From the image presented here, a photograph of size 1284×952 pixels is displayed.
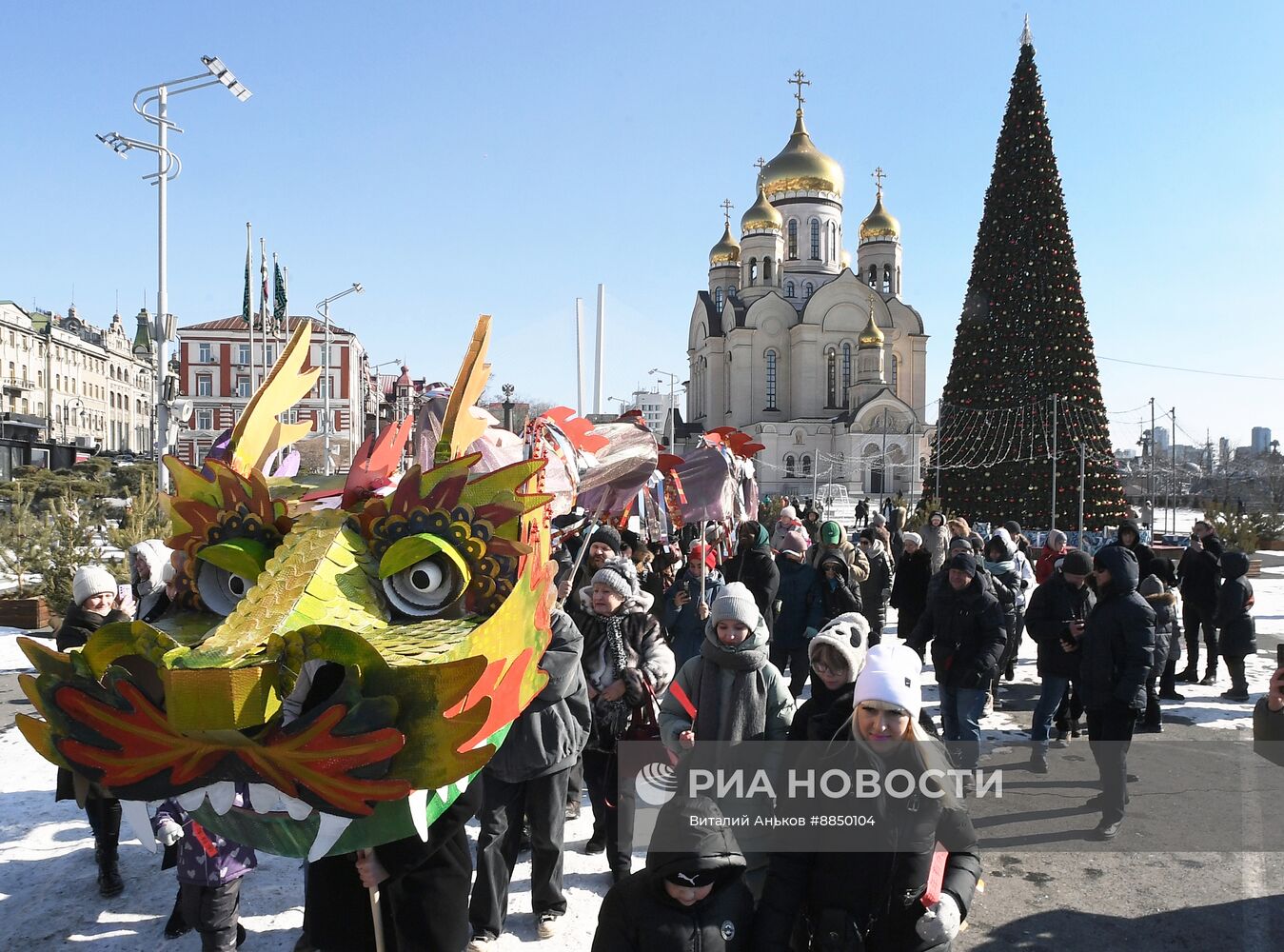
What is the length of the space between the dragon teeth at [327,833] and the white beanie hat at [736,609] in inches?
84.7

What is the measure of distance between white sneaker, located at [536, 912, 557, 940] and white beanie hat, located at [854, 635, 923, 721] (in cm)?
218

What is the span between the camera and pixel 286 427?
4.00 m

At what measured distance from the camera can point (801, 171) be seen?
187 ft

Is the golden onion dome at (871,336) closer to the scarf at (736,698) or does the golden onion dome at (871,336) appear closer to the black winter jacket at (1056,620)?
the black winter jacket at (1056,620)

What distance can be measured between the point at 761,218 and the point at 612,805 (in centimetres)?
5454

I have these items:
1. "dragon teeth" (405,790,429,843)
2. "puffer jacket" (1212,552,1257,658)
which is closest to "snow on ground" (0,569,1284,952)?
"dragon teeth" (405,790,429,843)

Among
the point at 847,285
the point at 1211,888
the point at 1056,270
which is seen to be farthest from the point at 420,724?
the point at 847,285

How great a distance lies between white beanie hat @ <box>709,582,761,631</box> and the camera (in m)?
4.21

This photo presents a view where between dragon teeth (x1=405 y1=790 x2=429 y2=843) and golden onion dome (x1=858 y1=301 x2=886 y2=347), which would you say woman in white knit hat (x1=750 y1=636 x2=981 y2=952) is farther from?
golden onion dome (x1=858 y1=301 x2=886 y2=347)

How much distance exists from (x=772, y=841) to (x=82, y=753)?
216 centimetres

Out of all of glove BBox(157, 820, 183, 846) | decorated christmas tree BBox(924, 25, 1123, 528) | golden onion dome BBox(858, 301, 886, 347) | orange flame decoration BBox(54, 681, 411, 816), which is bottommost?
glove BBox(157, 820, 183, 846)

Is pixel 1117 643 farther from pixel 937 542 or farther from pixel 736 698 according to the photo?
pixel 937 542

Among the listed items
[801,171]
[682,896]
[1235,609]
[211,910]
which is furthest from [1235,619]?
[801,171]

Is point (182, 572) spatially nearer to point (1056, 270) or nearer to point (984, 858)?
point (984, 858)
